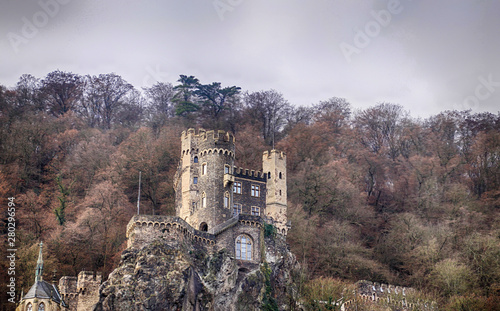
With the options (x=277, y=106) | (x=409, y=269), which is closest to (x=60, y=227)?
(x=409, y=269)

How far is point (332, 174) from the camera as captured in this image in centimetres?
6625

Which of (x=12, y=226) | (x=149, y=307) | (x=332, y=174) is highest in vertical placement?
(x=332, y=174)

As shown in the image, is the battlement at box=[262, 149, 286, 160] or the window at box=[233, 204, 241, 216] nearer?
the window at box=[233, 204, 241, 216]

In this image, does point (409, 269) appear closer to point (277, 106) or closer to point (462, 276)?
point (462, 276)

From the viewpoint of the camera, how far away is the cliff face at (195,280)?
4364 cm

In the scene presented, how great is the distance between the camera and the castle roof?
1769 inches

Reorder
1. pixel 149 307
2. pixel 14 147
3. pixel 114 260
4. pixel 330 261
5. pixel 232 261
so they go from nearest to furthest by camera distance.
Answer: pixel 149 307, pixel 232 261, pixel 114 260, pixel 330 261, pixel 14 147

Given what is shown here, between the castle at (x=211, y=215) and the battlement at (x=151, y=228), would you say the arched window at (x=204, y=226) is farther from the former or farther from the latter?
the battlement at (x=151, y=228)

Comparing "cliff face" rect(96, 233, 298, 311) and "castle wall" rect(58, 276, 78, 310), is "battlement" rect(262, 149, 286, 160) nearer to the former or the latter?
"cliff face" rect(96, 233, 298, 311)

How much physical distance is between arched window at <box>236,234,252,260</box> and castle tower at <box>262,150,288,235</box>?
4.23 metres

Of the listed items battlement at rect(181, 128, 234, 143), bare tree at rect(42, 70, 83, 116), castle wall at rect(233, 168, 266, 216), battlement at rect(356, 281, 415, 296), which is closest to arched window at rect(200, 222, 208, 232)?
castle wall at rect(233, 168, 266, 216)

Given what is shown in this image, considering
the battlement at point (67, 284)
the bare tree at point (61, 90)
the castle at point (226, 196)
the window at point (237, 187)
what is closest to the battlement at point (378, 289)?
the castle at point (226, 196)

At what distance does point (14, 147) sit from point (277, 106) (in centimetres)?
3506

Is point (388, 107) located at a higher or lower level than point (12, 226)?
higher
